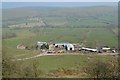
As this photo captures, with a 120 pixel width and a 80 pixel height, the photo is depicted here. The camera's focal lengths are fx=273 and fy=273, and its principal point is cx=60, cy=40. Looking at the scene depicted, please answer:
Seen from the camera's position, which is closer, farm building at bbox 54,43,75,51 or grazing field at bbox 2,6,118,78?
grazing field at bbox 2,6,118,78

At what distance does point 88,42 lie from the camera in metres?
15.5

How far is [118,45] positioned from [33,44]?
506 cm

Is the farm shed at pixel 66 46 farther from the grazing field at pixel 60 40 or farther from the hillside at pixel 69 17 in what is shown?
the hillside at pixel 69 17

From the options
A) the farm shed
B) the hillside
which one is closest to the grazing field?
the hillside

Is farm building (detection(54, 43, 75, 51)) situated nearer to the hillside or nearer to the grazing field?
the grazing field

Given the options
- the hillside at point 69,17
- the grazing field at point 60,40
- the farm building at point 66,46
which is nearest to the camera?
the grazing field at point 60,40

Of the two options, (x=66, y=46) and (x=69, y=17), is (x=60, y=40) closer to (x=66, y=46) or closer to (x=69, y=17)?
(x=66, y=46)

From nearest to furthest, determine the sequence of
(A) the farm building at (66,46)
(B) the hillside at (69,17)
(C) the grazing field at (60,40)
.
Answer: (C) the grazing field at (60,40) < (A) the farm building at (66,46) < (B) the hillside at (69,17)

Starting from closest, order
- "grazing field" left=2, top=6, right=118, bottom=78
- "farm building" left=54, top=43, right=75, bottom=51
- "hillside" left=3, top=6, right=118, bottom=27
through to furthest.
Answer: "grazing field" left=2, top=6, right=118, bottom=78 → "farm building" left=54, top=43, right=75, bottom=51 → "hillside" left=3, top=6, right=118, bottom=27

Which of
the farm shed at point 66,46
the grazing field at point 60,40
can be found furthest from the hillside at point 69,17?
the farm shed at point 66,46

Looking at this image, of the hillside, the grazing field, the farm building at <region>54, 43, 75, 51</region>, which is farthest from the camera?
the hillside

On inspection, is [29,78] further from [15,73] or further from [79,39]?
[79,39]

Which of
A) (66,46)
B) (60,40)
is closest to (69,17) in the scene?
(60,40)

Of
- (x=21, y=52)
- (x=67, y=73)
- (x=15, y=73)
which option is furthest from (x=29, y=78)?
(x=21, y=52)
